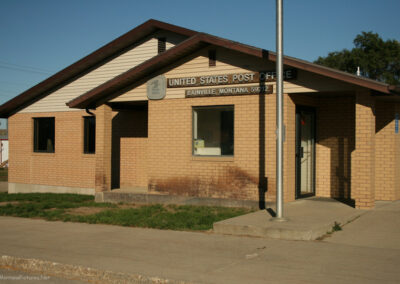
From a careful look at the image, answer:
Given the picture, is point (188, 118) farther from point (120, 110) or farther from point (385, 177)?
point (385, 177)

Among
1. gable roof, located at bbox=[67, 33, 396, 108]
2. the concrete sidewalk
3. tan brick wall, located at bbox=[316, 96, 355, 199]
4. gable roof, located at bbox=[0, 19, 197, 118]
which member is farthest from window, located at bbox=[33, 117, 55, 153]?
the concrete sidewalk

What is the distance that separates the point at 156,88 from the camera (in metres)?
14.4

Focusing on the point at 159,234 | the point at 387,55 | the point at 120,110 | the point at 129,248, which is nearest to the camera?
the point at 129,248

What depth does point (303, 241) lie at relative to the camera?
28.5 ft

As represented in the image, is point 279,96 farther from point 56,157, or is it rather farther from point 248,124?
point 56,157

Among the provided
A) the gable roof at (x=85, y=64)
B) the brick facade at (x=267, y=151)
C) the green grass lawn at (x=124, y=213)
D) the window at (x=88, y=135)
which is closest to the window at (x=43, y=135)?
the gable roof at (x=85, y=64)

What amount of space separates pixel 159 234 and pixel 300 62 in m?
5.04

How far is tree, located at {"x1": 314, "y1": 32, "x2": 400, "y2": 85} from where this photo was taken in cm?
5300

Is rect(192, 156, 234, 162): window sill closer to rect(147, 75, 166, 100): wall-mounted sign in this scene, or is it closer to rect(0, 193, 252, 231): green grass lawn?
rect(0, 193, 252, 231): green grass lawn

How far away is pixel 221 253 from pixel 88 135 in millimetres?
11856

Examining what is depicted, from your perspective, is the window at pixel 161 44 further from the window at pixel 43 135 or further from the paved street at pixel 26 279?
the paved street at pixel 26 279

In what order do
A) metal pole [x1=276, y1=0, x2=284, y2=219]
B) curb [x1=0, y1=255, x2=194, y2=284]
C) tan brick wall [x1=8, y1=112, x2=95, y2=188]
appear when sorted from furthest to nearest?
tan brick wall [x1=8, y1=112, x2=95, y2=188] → metal pole [x1=276, y1=0, x2=284, y2=219] → curb [x1=0, y1=255, x2=194, y2=284]

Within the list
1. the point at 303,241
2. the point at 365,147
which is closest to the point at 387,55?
the point at 365,147

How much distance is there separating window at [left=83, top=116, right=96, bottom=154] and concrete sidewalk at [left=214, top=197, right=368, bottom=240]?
30.3 feet
